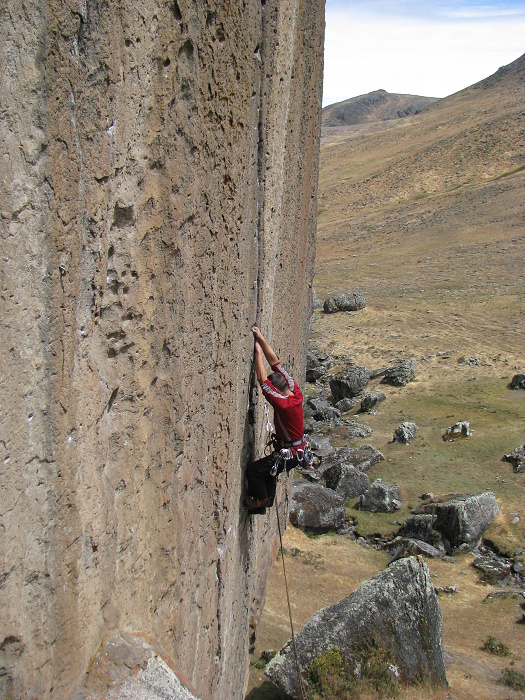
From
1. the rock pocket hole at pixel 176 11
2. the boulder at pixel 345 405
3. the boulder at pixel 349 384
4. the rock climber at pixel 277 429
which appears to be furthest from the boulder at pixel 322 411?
the rock pocket hole at pixel 176 11

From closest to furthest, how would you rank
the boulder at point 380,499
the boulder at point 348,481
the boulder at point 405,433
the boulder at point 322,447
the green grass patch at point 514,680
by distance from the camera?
the green grass patch at point 514,680
the boulder at point 380,499
the boulder at point 348,481
the boulder at point 322,447
the boulder at point 405,433

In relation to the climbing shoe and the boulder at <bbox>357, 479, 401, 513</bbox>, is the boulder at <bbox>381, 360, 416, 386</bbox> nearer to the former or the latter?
the boulder at <bbox>357, 479, 401, 513</bbox>

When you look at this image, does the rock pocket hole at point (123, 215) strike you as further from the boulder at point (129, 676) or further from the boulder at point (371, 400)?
the boulder at point (371, 400)

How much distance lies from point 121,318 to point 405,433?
12.4 meters

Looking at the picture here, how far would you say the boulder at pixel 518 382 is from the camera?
665 inches

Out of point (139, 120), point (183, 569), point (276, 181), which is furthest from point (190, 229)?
point (276, 181)

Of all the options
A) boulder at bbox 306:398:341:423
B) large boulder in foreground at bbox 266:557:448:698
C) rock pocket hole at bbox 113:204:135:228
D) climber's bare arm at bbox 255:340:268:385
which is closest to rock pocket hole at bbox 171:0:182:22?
rock pocket hole at bbox 113:204:135:228

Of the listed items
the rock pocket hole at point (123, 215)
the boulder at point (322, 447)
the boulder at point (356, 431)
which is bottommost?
the boulder at point (322, 447)

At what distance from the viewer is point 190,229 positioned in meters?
3.48

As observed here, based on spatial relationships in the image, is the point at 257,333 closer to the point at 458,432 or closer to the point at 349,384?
the point at 458,432

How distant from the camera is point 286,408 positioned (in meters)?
5.51

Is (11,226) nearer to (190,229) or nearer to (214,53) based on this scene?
(190,229)

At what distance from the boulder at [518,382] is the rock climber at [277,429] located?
12.4m

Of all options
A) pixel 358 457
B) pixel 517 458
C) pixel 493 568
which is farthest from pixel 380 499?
pixel 517 458
